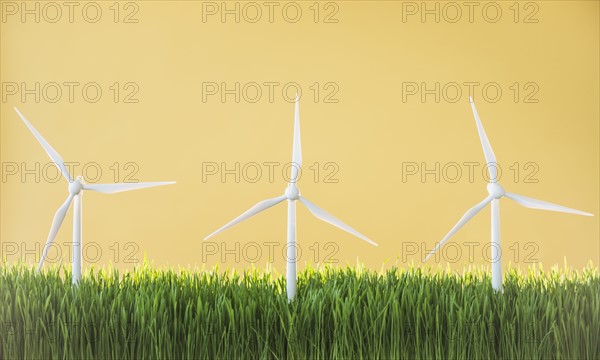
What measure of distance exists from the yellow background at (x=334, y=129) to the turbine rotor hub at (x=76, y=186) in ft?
10.1

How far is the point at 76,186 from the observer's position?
3092 mm

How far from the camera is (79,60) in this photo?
21.2ft

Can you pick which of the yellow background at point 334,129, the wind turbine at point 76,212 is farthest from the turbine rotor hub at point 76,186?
the yellow background at point 334,129

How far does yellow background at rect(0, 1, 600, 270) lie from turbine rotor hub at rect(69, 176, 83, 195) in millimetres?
3070

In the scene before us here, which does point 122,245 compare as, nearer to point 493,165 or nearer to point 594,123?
point 493,165

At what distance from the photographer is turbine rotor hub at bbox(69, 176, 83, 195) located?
309 centimetres

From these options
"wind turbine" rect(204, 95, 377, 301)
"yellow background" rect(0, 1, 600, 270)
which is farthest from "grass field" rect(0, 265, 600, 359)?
"yellow background" rect(0, 1, 600, 270)

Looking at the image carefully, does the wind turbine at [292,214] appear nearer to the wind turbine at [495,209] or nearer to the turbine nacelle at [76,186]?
the wind turbine at [495,209]

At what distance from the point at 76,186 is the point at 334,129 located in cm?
347

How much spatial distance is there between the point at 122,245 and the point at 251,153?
1490 millimetres

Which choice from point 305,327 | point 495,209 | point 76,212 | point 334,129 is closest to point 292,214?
point 305,327

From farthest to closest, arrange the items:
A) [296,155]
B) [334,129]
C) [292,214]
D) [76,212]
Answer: [334,129], [76,212], [296,155], [292,214]

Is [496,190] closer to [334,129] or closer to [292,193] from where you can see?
[292,193]

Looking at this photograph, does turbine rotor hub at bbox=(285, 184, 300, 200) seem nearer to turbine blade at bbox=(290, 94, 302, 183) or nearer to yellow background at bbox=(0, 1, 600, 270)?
turbine blade at bbox=(290, 94, 302, 183)
